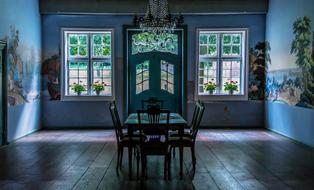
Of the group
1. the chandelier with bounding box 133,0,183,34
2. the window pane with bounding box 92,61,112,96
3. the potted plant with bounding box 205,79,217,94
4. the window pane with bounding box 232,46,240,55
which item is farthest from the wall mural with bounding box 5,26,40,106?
the window pane with bounding box 232,46,240,55

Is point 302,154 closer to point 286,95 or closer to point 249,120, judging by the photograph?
point 286,95

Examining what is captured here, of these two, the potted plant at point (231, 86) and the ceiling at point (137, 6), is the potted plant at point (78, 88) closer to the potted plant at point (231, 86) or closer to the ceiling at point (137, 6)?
the ceiling at point (137, 6)

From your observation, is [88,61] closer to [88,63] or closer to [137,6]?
[88,63]

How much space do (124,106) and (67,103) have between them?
1596mm

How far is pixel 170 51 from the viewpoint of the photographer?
437 inches

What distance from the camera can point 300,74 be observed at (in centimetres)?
830

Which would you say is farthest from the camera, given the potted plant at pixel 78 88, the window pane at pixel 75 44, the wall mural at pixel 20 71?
the window pane at pixel 75 44

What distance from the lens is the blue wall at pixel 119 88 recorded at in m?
10.9

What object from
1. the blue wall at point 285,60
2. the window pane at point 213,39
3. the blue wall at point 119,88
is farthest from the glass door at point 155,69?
the blue wall at point 285,60

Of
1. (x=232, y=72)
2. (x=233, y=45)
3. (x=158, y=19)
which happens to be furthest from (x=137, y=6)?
(x=158, y=19)

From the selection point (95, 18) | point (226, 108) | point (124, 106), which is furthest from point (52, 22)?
point (226, 108)

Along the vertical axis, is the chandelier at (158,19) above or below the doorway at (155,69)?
above

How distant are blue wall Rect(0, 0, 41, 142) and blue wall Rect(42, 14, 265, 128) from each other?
1.28ft

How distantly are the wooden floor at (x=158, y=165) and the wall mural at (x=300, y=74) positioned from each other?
97cm
